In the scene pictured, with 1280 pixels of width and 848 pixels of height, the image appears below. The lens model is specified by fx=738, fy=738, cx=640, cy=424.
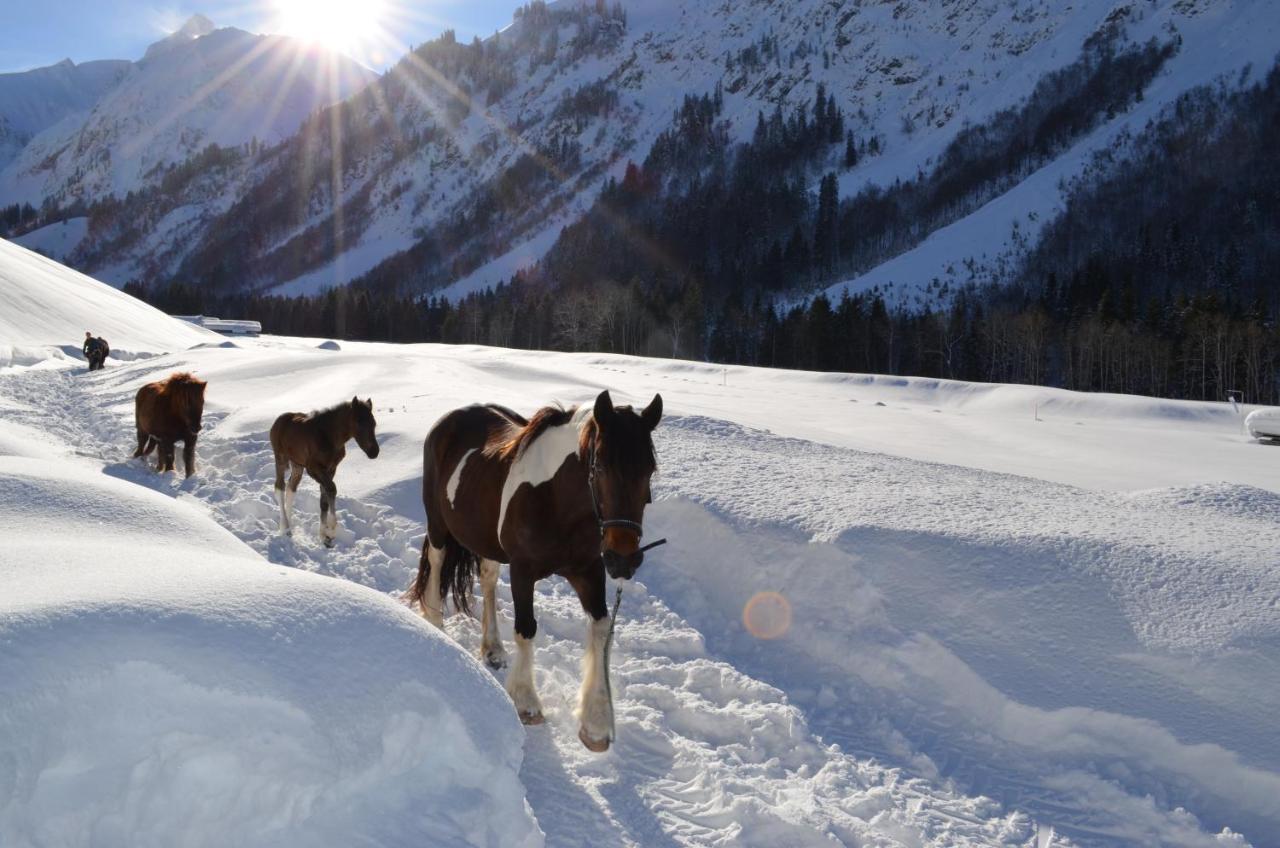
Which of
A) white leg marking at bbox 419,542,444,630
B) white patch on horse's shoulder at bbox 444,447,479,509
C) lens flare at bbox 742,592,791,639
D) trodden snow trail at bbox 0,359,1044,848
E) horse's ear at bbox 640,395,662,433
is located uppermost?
horse's ear at bbox 640,395,662,433

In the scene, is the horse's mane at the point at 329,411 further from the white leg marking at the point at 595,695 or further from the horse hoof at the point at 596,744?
the horse hoof at the point at 596,744

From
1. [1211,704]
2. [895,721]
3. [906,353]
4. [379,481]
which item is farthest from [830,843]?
[906,353]

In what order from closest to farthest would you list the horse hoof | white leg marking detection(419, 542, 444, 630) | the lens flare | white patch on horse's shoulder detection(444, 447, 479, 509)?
the horse hoof
white patch on horse's shoulder detection(444, 447, 479, 509)
white leg marking detection(419, 542, 444, 630)
the lens flare

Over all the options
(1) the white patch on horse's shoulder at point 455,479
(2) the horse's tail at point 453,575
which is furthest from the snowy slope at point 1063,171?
(1) the white patch on horse's shoulder at point 455,479

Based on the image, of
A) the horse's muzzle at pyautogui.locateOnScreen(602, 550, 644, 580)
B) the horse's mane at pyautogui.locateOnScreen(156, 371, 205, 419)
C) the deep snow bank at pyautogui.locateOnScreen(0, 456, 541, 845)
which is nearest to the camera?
the deep snow bank at pyautogui.locateOnScreen(0, 456, 541, 845)

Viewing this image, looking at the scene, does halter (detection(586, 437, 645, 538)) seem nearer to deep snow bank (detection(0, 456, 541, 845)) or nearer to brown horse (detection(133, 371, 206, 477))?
deep snow bank (detection(0, 456, 541, 845))

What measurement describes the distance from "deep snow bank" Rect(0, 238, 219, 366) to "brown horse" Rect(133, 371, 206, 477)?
66.5 feet

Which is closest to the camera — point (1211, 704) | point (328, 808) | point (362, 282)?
point (328, 808)

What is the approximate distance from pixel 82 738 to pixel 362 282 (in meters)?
194

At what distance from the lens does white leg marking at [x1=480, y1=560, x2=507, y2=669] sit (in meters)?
5.18

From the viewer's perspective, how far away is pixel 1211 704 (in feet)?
14.3

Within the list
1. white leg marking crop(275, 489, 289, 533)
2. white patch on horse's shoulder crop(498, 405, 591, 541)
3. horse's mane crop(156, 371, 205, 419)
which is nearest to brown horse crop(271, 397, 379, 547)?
white leg marking crop(275, 489, 289, 533)

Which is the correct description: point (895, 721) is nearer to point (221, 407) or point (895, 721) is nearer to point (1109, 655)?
point (1109, 655)

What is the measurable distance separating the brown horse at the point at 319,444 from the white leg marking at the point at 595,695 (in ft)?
14.7
